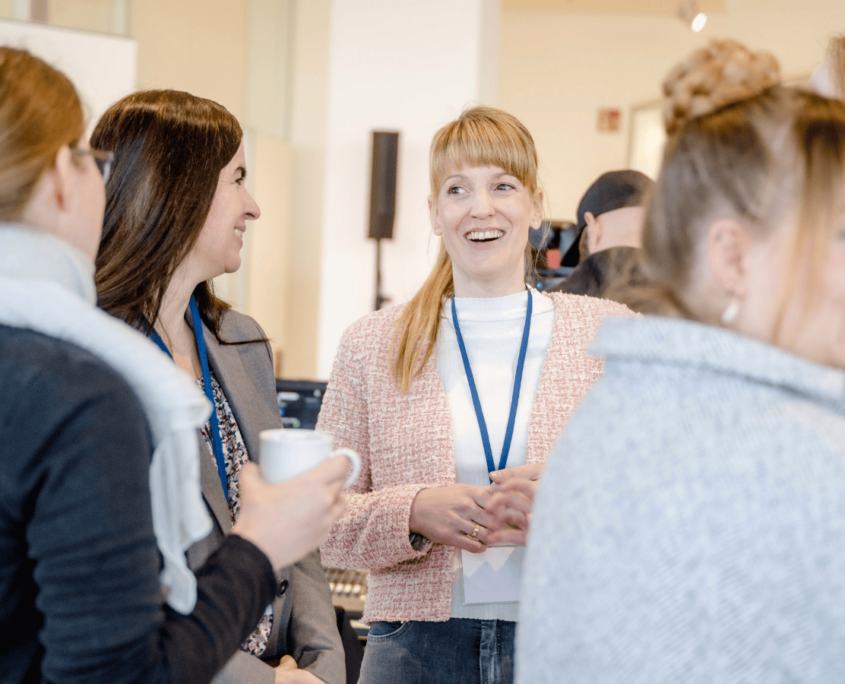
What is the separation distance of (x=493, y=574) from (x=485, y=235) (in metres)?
0.66

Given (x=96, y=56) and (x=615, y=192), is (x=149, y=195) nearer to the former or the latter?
(x=615, y=192)

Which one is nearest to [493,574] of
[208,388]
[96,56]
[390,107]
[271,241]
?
[208,388]

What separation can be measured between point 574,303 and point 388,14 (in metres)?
3.14

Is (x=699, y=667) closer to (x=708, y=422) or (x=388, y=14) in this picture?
(x=708, y=422)

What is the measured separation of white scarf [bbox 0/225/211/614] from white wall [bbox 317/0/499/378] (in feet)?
10.9

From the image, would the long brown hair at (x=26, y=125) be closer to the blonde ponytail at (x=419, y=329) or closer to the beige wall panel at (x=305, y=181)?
the blonde ponytail at (x=419, y=329)

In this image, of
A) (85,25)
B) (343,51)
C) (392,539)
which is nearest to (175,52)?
(85,25)

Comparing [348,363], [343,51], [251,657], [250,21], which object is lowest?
[251,657]

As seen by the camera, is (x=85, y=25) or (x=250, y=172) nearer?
(x=85, y=25)

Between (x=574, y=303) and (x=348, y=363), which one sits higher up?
(x=574, y=303)

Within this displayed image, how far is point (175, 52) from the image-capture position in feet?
18.3

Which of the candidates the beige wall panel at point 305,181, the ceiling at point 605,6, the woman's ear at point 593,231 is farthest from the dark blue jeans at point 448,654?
the ceiling at point 605,6

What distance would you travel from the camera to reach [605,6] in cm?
615

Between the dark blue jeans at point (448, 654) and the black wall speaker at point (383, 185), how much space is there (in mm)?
3141
